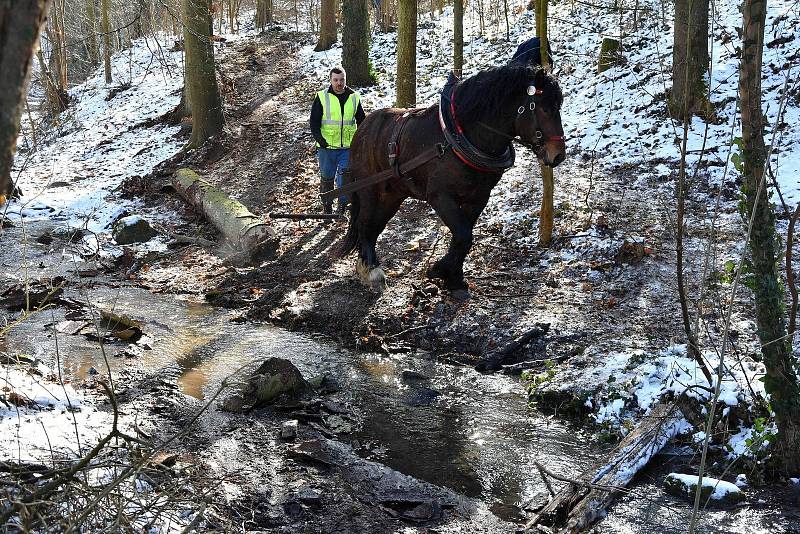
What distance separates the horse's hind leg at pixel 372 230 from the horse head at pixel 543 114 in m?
2.05

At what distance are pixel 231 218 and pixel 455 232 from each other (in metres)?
3.79

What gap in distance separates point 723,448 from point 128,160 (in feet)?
42.5

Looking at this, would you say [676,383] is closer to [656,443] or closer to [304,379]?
[656,443]

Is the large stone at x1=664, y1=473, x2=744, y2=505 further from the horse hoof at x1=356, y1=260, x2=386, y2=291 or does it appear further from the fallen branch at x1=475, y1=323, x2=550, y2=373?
the horse hoof at x1=356, y1=260, x2=386, y2=291

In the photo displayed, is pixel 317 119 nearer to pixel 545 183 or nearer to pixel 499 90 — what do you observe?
pixel 545 183

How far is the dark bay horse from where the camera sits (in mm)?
6102

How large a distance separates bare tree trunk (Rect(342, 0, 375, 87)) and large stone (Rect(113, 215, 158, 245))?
6.84 meters

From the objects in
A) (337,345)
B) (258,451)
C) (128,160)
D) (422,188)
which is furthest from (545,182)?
(128,160)

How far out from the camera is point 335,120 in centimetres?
936

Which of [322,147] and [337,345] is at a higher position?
[322,147]

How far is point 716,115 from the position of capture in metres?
10.3

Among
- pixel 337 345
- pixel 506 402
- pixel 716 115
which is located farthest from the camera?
pixel 716 115

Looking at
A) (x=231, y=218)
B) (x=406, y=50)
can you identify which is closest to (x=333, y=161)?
(x=231, y=218)

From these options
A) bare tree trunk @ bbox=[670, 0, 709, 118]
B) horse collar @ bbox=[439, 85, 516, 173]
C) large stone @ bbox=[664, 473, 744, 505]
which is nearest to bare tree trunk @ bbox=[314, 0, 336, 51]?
bare tree trunk @ bbox=[670, 0, 709, 118]
